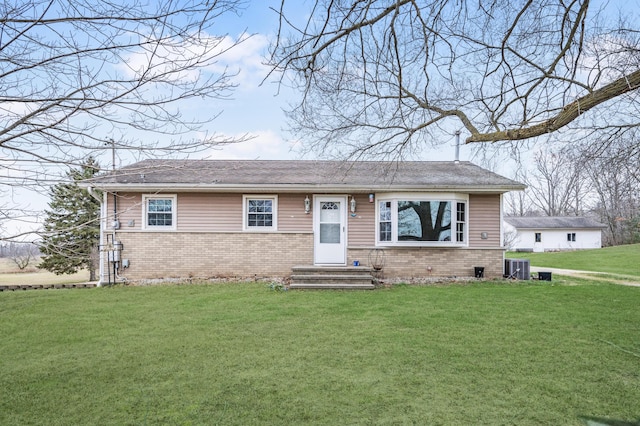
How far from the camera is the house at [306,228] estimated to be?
11898mm

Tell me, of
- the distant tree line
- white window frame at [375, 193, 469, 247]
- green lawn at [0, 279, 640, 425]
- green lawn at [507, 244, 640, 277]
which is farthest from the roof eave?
green lawn at [507, 244, 640, 277]

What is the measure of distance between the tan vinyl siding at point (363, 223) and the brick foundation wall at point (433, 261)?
26 centimetres

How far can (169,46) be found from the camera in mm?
2750

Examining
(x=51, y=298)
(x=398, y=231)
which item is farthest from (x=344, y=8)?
(x=51, y=298)

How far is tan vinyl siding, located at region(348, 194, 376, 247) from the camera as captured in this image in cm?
1221

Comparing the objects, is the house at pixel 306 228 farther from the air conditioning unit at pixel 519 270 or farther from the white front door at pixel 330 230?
the air conditioning unit at pixel 519 270

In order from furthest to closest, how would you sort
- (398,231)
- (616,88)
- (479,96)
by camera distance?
(398,231)
(479,96)
(616,88)

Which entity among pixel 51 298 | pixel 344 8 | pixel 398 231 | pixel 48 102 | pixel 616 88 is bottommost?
pixel 51 298

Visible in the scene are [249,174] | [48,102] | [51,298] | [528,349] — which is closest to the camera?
[48,102]

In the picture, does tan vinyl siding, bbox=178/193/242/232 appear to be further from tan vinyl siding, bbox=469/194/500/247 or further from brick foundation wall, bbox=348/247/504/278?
tan vinyl siding, bbox=469/194/500/247

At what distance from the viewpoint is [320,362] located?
467cm

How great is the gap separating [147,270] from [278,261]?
158 inches

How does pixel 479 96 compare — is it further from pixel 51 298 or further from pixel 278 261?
pixel 51 298

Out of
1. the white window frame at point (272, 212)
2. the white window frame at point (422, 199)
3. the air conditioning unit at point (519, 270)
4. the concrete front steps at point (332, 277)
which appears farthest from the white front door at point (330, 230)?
the air conditioning unit at point (519, 270)
